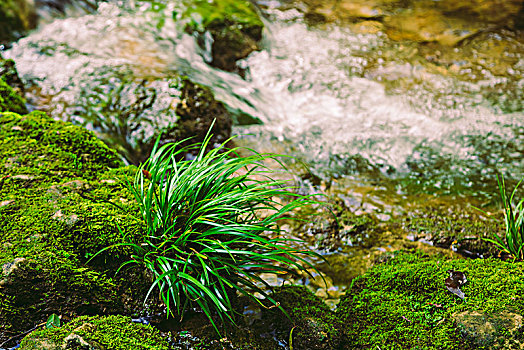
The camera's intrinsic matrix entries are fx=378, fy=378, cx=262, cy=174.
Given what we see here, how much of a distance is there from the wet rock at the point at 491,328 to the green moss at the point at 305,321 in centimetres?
82

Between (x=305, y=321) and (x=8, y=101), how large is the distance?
406 cm

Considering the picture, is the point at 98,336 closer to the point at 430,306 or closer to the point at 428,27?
the point at 430,306

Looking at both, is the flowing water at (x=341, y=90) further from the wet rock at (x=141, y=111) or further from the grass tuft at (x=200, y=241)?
the grass tuft at (x=200, y=241)

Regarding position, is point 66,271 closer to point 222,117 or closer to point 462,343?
point 462,343

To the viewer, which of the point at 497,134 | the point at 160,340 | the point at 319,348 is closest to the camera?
the point at 160,340

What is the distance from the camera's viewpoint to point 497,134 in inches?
231

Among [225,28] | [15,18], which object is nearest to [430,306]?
[225,28]

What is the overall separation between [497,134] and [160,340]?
5.81 metres

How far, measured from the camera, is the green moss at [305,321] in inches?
100

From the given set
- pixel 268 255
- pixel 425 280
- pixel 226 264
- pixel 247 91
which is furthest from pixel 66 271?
pixel 247 91

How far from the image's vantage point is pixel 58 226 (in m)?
2.59

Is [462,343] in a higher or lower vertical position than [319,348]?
higher

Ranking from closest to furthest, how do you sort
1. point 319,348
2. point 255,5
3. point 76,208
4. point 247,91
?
→ 1. point 319,348
2. point 76,208
3. point 247,91
4. point 255,5

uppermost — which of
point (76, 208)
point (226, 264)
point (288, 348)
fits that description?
point (76, 208)
